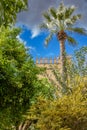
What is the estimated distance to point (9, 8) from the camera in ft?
26.4

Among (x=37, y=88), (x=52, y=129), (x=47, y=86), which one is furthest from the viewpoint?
(x=47, y=86)

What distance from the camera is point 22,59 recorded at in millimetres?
20047

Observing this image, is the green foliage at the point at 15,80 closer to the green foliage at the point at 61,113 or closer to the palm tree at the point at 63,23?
the green foliage at the point at 61,113

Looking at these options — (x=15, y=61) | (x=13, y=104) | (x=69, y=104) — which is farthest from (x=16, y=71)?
(x=69, y=104)

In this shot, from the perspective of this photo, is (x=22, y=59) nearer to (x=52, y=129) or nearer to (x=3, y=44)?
(x=3, y=44)

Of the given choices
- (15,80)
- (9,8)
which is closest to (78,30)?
(15,80)

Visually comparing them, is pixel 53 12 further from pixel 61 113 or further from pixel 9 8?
pixel 9 8

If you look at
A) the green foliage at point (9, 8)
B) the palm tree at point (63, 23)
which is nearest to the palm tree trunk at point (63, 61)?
the palm tree at point (63, 23)

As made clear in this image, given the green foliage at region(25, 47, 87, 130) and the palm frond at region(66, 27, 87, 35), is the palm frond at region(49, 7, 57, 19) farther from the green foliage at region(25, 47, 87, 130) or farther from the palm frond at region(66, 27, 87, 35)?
the green foliage at region(25, 47, 87, 130)

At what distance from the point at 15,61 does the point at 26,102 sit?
102 inches

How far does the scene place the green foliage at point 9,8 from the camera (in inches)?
313

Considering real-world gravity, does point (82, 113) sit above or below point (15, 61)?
below

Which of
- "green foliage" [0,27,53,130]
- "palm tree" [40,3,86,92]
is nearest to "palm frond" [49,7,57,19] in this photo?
"palm tree" [40,3,86,92]

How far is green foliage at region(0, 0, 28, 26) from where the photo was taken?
26.1 ft
